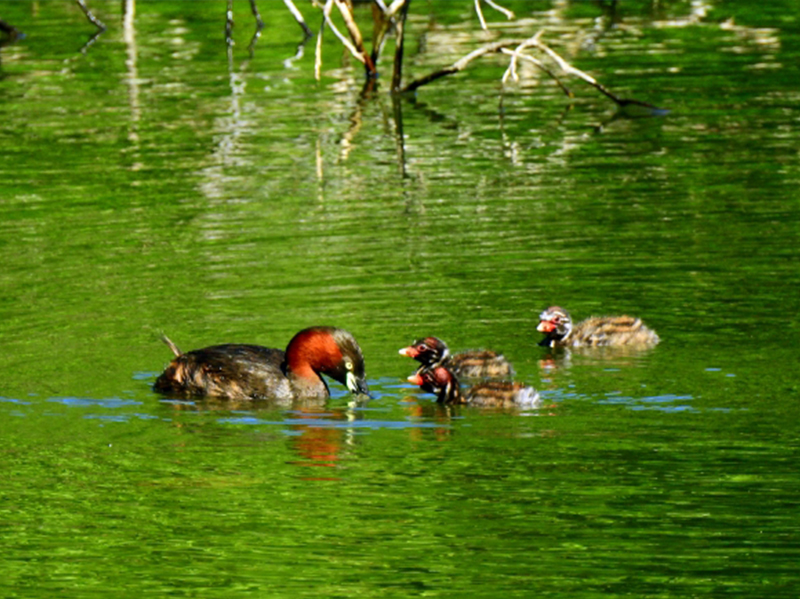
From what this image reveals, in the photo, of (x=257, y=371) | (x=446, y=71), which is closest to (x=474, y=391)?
(x=257, y=371)

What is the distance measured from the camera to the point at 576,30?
3244 centimetres

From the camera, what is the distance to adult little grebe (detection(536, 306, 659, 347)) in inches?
452

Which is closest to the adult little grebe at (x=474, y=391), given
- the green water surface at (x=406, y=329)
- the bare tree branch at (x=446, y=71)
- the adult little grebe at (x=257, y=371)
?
the green water surface at (x=406, y=329)

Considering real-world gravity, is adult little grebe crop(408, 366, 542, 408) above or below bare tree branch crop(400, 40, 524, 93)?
above

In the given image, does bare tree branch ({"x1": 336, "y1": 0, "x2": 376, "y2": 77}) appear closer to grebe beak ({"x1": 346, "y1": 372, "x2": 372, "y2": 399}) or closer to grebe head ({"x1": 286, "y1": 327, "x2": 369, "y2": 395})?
grebe head ({"x1": 286, "y1": 327, "x2": 369, "y2": 395})

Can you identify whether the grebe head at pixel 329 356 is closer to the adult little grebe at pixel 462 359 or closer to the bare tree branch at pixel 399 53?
the adult little grebe at pixel 462 359

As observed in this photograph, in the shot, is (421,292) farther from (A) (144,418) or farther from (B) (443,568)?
(B) (443,568)

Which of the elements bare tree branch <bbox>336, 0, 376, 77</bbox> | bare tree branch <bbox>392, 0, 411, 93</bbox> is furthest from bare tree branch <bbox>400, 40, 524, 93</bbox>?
bare tree branch <bbox>336, 0, 376, 77</bbox>

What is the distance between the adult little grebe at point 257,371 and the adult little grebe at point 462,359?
47 centimetres

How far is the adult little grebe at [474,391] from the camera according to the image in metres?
10.2

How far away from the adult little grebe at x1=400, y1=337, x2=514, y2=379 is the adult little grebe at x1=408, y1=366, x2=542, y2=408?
0.63 ft

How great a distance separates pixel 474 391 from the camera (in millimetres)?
10438

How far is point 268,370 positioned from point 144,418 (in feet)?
3.22

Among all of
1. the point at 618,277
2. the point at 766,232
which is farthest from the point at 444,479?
the point at 766,232
